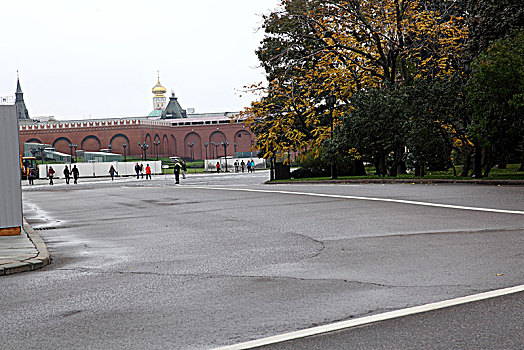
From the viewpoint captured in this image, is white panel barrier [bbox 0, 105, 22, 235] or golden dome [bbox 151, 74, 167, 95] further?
golden dome [bbox 151, 74, 167, 95]

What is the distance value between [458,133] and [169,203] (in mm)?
13824

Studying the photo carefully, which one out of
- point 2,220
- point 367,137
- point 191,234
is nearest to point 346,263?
point 191,234

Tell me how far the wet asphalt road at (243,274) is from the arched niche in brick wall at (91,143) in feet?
310

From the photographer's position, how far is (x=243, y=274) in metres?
7.46

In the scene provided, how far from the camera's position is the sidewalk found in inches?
330

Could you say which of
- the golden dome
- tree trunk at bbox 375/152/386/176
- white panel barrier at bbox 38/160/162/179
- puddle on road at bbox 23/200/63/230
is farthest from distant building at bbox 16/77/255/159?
puddle on road at bbox 23/200/63/230

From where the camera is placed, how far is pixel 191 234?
11.8 meters

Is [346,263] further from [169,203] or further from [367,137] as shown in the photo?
[367,137]

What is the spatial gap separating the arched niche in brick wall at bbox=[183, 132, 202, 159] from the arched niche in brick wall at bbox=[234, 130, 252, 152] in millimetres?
6967

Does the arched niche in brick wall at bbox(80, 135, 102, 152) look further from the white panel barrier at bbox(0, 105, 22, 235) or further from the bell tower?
the white panel barrier at bbox(0, 105, 22, 235)

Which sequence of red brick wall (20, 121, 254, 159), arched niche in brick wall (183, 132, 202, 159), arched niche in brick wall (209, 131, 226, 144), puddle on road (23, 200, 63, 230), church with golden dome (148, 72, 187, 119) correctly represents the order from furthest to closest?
church with golden dome (148, 72, 187, 119) < arched niche in brick wall (183, 132, 202, 159) < arched niche in brick wall (209, 131, 226, 144) < red brick wall (20, 121, 254, 159) < puddle on road (23, 200, 63, 230)

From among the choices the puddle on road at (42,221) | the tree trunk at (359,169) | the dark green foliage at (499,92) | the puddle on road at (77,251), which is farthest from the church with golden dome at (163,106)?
the puddle on road at (77,251)

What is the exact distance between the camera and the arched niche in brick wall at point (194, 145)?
116m

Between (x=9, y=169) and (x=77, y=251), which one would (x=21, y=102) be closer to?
(x=9, y=169)
